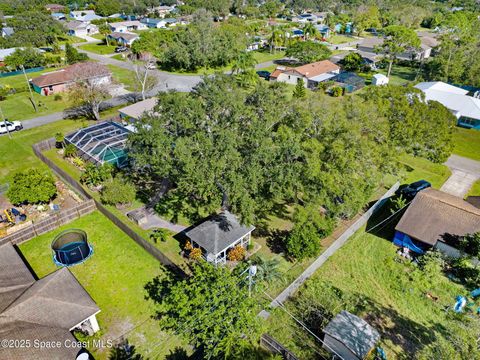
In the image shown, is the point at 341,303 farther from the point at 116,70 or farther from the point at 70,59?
the point at 70,59

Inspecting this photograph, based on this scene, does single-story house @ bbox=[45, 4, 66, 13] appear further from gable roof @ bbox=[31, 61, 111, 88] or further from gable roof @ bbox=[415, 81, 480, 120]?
gable roof @ bbox=[415, 81, 480, 120]

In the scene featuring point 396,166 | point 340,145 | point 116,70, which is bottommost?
point 116,70

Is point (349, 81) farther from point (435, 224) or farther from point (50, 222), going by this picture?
point (50, 222)

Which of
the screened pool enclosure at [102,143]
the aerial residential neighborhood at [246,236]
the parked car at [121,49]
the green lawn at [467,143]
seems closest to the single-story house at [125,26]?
the parked car at [121,49]

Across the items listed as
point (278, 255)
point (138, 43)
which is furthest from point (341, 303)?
point (138, 43)

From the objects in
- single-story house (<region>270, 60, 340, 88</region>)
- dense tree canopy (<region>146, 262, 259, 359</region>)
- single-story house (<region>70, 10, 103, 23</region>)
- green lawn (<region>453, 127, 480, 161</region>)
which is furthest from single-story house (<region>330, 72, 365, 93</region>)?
single-story house (<region>70, 10, 103, 23</region>)

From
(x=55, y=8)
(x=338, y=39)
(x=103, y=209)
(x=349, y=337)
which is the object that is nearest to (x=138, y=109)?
(x=103, y=209)
